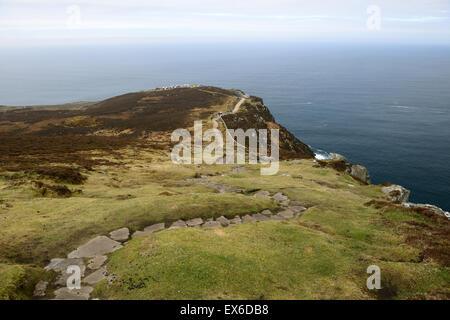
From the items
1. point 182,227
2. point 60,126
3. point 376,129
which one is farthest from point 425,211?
point 376,129

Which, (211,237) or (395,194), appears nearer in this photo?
(211,237)

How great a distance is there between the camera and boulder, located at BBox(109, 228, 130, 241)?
20.6 meters

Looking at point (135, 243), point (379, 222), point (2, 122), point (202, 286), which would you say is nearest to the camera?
point (202, 286)

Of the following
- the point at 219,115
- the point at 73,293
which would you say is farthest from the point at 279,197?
the point at 219,115

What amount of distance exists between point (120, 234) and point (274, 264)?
11.4 m

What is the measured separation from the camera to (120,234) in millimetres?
21141

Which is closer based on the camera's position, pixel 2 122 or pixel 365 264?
pixel 365 264

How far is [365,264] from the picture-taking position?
1781cm

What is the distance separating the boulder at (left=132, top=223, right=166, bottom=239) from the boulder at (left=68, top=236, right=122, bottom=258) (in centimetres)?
165

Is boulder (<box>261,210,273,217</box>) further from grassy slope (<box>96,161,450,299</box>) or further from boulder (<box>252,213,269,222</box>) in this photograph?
grassy slope (<box>96,161,450,299</box>)

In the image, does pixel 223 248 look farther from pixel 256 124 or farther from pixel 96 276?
pixel 256 124

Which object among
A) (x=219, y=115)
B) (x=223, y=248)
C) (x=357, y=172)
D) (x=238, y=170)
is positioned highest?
(x=219, y=115)
